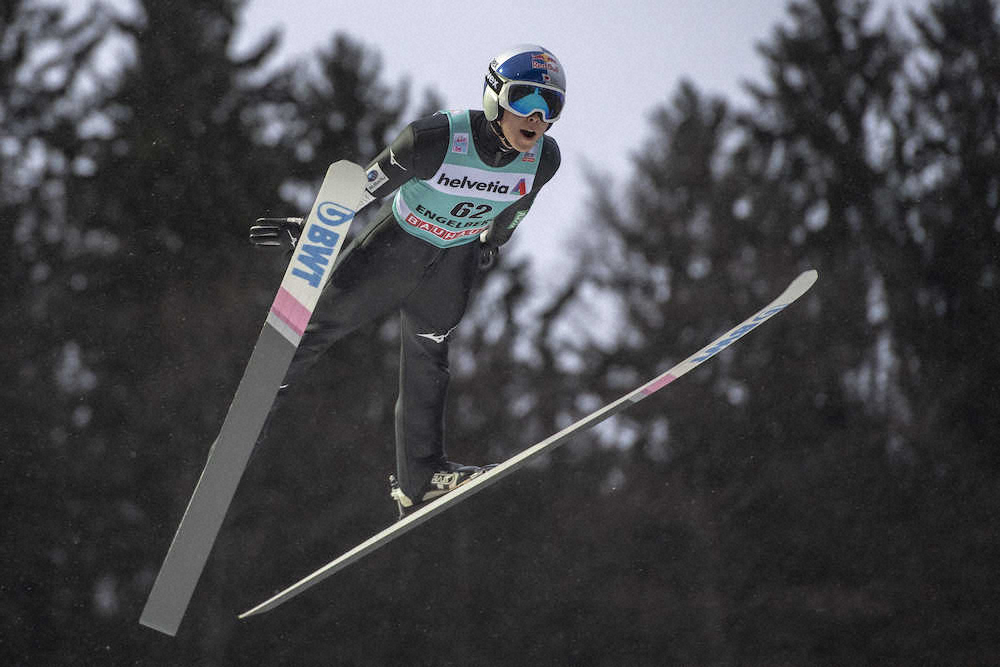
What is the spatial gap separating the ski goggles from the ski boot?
125 centimetres

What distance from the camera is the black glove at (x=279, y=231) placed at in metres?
3.66

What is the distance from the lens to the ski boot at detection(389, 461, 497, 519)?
4.15m

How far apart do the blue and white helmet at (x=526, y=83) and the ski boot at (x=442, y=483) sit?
1249 mm

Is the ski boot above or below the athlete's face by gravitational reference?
below

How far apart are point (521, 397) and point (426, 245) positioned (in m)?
8.51

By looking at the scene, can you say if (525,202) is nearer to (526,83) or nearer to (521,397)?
(526,83)

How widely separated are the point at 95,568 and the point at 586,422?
8.02 m

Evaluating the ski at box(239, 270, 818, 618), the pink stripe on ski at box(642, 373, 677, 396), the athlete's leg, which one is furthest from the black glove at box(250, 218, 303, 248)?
the pink stripe on ski at box(642, 373, 677, 396)

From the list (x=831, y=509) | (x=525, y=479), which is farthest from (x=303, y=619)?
(x=831, y=509)

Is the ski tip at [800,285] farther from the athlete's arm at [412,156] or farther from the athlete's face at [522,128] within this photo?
the athlete's arm at [412,156]

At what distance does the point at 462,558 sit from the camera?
458 inches

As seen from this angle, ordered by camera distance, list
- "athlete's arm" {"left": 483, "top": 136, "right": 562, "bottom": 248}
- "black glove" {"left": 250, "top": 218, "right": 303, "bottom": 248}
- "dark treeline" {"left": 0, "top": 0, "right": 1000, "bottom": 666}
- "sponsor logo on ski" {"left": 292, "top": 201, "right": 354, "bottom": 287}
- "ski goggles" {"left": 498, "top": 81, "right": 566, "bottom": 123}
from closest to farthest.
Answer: "sponsor logo on ski" {"left": 292, "top": 201, "right": 354, "bottom": 287}, "ski goggles" {"left": 498, "top": 81, "right": 566, "bottom": 123}, "black glove" {"left": 250, "top": 218, "right": 303, "bottom": 248}, "athlete's arm" {"left": 483, "top": 136, "right": 562, "bottom": 248}, "dark treeline" {"left": 0, "top": 0, "right": 1000, "bottom": 666}

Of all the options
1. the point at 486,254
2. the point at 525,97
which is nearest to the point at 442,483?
the point at 486,254

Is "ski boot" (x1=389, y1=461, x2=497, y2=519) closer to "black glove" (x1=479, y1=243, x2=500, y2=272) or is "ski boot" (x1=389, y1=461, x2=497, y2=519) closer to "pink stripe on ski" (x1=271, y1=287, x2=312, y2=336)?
"black glove" (x1=479, y1=243, x2=500, y2=272)
